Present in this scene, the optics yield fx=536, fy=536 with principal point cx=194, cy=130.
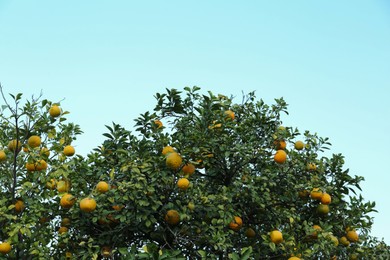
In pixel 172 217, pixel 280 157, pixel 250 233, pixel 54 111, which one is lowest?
pixel 172 217

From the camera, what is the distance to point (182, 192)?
7309 millimetres

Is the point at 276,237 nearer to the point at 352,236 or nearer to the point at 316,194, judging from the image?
the point at 316,194

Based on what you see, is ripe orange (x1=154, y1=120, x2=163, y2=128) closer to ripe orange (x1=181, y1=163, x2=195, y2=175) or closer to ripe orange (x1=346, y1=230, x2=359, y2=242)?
ripe orange (x1=181, y1=163, x2=195, y2=175)

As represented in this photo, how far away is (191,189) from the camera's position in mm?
7258

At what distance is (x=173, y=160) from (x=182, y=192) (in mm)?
673

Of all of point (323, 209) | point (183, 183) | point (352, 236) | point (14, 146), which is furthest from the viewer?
point (352, 236)

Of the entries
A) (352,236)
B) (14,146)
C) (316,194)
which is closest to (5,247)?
(14,146)

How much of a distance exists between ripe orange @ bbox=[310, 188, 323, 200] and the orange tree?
0.07 ft

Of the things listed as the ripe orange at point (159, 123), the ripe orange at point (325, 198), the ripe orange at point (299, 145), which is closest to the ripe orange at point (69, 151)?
the ripe orange at point (159, 123)

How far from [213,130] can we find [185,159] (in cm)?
84

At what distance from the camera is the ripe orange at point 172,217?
707 cm

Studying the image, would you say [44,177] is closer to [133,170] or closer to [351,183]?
[133,170]

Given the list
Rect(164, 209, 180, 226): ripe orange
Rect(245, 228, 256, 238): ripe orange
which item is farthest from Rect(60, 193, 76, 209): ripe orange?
Rect(245, 228, 256, 238): ripe orange

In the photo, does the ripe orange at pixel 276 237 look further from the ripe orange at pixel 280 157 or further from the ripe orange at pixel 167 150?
the ripe orange at pixel 167 150
